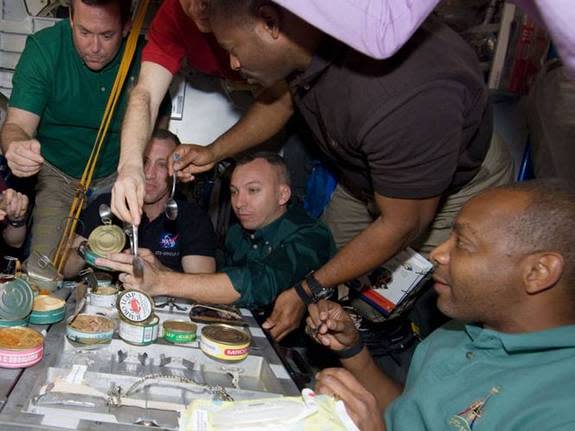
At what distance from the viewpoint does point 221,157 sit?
2215 mm

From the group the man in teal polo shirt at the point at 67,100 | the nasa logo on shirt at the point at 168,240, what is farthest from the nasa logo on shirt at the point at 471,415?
the man in teal polo shirt at the point at 67,100

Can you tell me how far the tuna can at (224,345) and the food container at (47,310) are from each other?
0.34 m

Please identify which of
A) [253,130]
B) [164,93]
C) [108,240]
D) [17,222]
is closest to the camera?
[108,240]

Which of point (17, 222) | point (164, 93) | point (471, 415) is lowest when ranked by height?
point (17, 222)

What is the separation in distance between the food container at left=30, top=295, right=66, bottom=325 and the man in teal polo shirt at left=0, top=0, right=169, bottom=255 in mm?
866

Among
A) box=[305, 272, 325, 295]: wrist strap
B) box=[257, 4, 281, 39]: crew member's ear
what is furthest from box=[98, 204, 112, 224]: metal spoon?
box=[257, 4, 281, 39]: crew member's ear

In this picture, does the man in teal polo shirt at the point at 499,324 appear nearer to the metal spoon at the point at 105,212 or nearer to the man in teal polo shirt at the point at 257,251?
the man in teal polo shirt at the point at 257,251

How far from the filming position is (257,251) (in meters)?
2.43

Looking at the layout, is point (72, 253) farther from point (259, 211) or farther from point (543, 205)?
point (543, 205)

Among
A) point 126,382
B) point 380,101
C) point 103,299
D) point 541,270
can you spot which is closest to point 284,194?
point 103,299

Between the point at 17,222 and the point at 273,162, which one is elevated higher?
the point at 273,162

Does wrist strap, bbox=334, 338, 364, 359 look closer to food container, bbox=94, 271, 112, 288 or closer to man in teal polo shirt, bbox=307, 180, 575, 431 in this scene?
man in teal polo shirt, bbox=307, 180, 575, 431

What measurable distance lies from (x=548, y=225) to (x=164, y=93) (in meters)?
1.25

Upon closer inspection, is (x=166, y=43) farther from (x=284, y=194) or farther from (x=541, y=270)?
(x=541, y=270)
